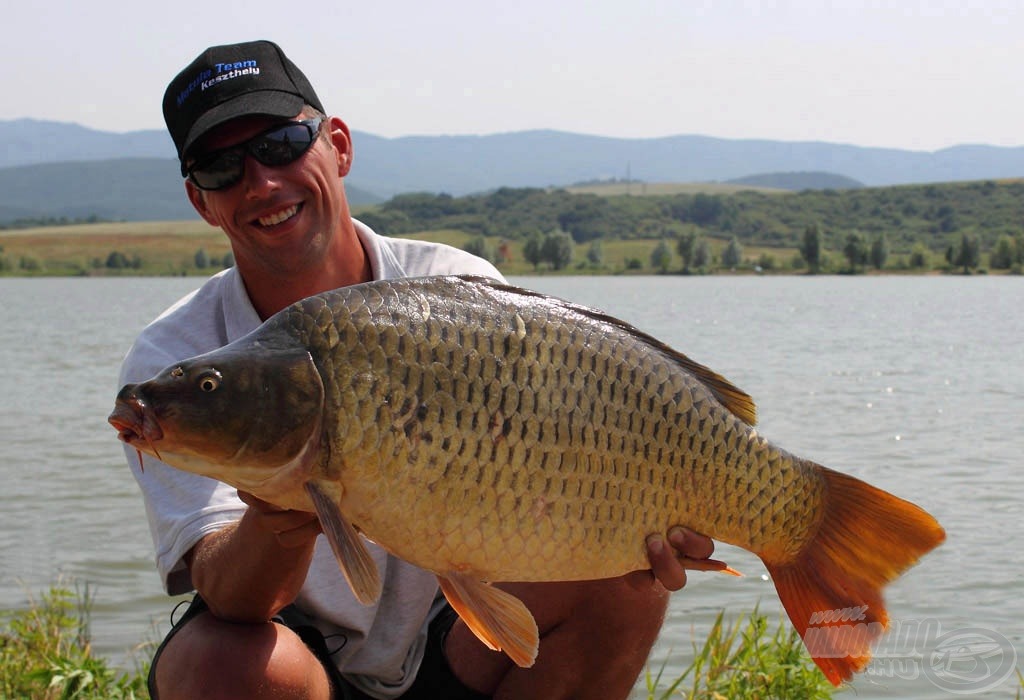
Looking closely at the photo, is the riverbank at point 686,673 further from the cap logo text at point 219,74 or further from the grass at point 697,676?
the cap logo text at point 219,74

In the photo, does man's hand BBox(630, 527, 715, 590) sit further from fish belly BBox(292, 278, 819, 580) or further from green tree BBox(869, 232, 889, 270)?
green tree BBox(869, 232, 889, 270)

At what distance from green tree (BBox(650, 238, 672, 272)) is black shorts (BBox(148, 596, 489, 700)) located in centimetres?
6970

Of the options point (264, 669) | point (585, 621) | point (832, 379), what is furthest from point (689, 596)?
point (832, 379)

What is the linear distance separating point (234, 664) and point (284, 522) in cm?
55

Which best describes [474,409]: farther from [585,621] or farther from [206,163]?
[206,163]

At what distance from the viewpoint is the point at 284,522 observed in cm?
217

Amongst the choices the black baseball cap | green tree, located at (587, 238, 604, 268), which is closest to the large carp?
the black baseball cap

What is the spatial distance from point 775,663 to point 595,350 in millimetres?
1781

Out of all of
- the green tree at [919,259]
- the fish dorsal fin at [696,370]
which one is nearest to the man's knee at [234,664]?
the fish dorsal fin at [696,370]

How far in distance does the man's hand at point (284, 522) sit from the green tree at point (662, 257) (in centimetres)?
7044

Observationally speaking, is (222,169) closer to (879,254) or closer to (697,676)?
(697,676)

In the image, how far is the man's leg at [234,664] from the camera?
2514mm

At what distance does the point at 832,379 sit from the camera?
1609 cm

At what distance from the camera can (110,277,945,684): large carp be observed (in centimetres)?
194
